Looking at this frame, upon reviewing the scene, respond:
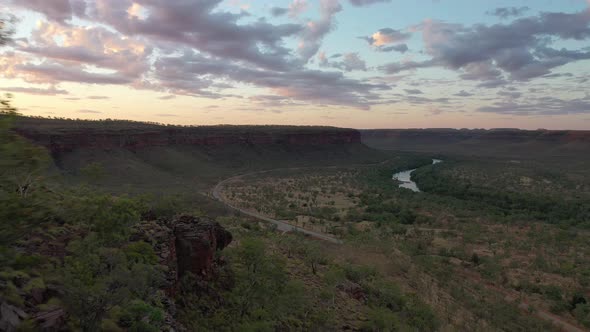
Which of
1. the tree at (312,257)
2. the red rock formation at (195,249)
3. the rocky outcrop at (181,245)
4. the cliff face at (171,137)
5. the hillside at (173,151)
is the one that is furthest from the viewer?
the cliff face at (171,137)

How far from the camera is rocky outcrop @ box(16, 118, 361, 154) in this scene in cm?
5838

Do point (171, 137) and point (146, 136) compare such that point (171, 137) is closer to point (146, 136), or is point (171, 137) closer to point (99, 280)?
point (146, 136)

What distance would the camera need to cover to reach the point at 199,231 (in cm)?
1244

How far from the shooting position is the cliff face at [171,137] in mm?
58375

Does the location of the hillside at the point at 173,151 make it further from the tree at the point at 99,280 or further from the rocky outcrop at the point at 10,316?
the rocky outcrop at the point at 10,316

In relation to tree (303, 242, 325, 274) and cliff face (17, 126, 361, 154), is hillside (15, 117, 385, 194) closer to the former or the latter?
cliff face (17, 126, 361, 154)

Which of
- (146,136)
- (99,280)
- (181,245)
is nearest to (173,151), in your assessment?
(146,136)

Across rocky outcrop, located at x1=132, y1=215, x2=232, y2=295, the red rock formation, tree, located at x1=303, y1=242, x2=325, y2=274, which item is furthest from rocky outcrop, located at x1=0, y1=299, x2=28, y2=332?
tree, located at x1=303, y1=242, x2=325, y2=274

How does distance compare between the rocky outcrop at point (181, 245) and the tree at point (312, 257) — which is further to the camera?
the tree at point (312, 257)

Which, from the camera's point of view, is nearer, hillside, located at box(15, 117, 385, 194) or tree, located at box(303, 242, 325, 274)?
tree, located at box(303, 242, 325, 274)

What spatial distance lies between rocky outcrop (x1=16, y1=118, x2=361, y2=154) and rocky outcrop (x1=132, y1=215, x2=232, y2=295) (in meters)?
47.0

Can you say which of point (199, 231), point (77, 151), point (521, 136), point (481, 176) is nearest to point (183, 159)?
point (77, 151)

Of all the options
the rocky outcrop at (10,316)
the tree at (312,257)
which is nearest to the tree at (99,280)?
the rocky outcrop at (10,316)

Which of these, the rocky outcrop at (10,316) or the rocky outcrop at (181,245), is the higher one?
the rocky outcrop at (10,316)
